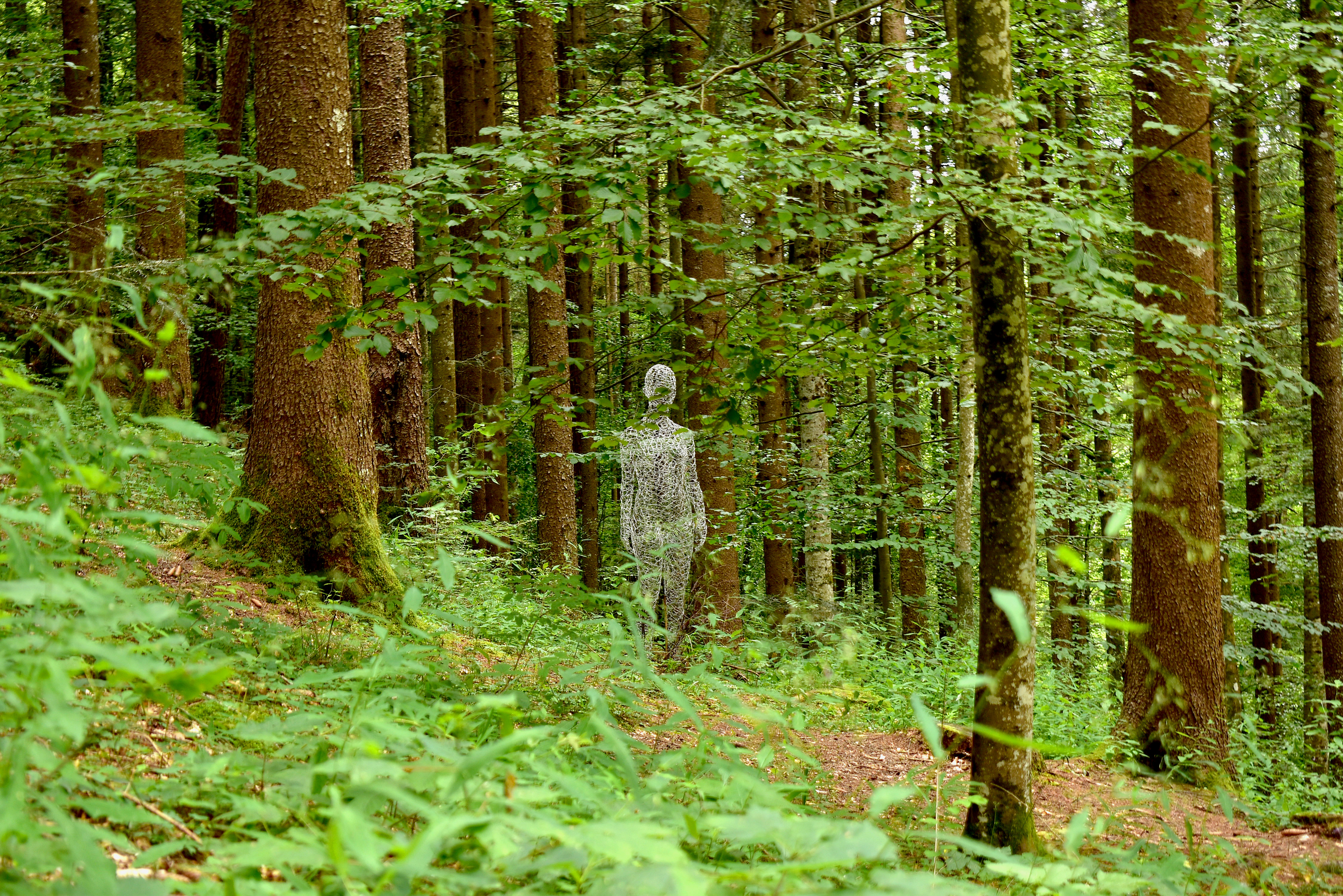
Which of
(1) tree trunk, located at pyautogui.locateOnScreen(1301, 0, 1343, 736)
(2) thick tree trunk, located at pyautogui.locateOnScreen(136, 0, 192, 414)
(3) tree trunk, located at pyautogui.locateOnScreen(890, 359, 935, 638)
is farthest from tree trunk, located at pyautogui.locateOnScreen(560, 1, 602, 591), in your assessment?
(1) tree trunk, located at pyautogui.locateOnScreen(1301, 0, 1343, 736)

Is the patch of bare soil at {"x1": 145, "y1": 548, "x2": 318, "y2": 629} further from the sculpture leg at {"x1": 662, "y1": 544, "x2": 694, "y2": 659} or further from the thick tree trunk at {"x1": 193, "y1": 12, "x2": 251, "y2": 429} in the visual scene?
the thick tree trunk at {"x1": 193, "y1": 12, "x2": 251, "y2": 429}

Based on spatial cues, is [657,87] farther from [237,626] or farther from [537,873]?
[537,873]

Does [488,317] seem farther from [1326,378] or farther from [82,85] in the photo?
[1326,378]

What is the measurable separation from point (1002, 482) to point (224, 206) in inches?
604

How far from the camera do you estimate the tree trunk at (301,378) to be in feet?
19.1

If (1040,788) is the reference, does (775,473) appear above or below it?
above

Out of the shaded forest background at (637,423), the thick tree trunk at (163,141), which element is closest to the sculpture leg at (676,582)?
the shaded forest background at (637,423)

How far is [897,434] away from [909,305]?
12.2 metres

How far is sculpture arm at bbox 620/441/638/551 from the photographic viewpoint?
30.2 ft

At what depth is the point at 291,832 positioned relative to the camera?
1461 mm

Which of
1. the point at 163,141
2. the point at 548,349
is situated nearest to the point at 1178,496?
the point at 548,349

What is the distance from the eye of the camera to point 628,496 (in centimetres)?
928

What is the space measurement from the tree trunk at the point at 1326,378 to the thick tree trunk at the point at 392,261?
10.4 meters

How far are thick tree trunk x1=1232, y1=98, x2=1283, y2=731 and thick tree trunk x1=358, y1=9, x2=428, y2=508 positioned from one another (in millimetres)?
10255
